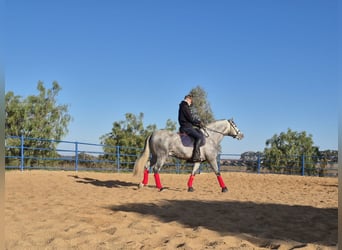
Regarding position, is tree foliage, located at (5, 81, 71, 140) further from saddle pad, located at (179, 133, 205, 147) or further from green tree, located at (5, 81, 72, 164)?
saddle pad, located at (179, 133, 205, 147)

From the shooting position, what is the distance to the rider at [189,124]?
890cm

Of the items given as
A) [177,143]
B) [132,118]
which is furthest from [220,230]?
[132,118]

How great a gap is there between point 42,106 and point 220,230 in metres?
25.7

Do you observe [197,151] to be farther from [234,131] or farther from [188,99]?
[234,131]

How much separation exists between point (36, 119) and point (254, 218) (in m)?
24.9

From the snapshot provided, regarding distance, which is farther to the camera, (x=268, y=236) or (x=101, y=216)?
(x=101, y=216)

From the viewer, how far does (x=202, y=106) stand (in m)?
41.5

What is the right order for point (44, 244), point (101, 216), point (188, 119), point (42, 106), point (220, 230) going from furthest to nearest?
point (42, 106), point (188, 119), point (101, 216), point (220, 230), point (44, 244)

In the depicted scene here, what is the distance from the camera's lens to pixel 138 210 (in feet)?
19.1

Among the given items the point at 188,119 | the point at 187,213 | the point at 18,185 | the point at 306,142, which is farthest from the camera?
the point at 306,142

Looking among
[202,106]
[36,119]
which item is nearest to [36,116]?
[36,119]

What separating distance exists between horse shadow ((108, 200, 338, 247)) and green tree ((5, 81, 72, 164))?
21612 mm

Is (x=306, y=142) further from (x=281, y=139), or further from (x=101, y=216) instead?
(x=101, y=216)

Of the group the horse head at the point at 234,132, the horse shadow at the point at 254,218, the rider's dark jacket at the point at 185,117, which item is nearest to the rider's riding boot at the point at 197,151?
the rider's dark jacket at the point at 185,117
